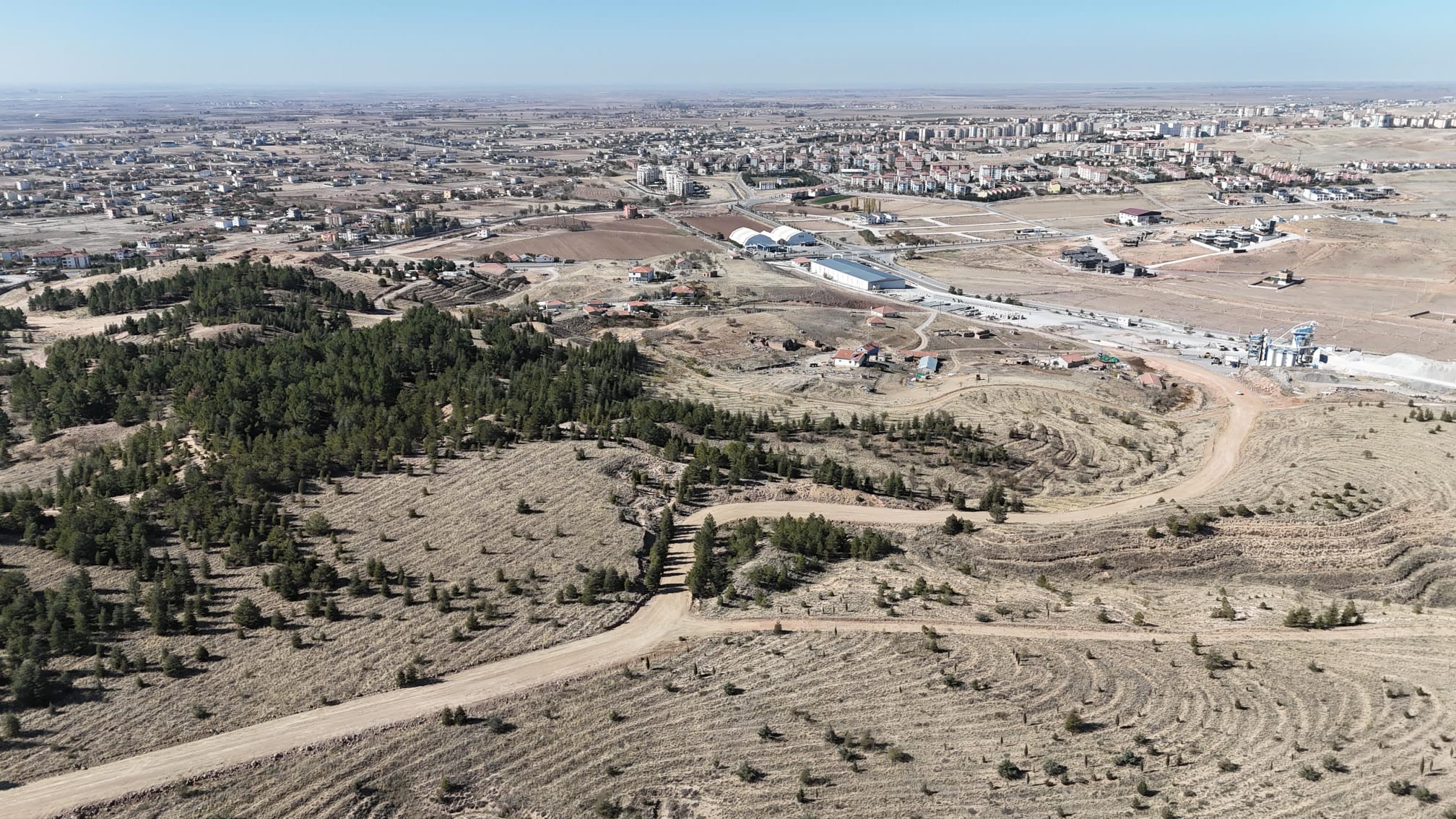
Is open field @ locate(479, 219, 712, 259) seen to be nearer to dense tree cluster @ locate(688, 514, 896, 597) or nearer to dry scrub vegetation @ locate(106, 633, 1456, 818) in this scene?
dense tree cluster @ locate(688, 514, 896, 597)

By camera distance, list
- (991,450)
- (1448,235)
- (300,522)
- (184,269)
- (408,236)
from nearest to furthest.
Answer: (300,522)
(991,450)
(184,269)
(1448,235)
(408,236)

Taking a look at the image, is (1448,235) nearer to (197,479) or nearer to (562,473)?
(562,473)

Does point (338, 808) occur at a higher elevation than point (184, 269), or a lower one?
lower

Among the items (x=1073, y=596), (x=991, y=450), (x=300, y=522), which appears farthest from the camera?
(x=991, y=450)

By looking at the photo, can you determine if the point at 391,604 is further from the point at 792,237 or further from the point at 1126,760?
the point at 792,237

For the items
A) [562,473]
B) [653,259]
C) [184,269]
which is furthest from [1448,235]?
[184,269]

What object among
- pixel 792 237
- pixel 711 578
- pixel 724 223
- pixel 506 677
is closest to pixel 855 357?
pixel 711 578
